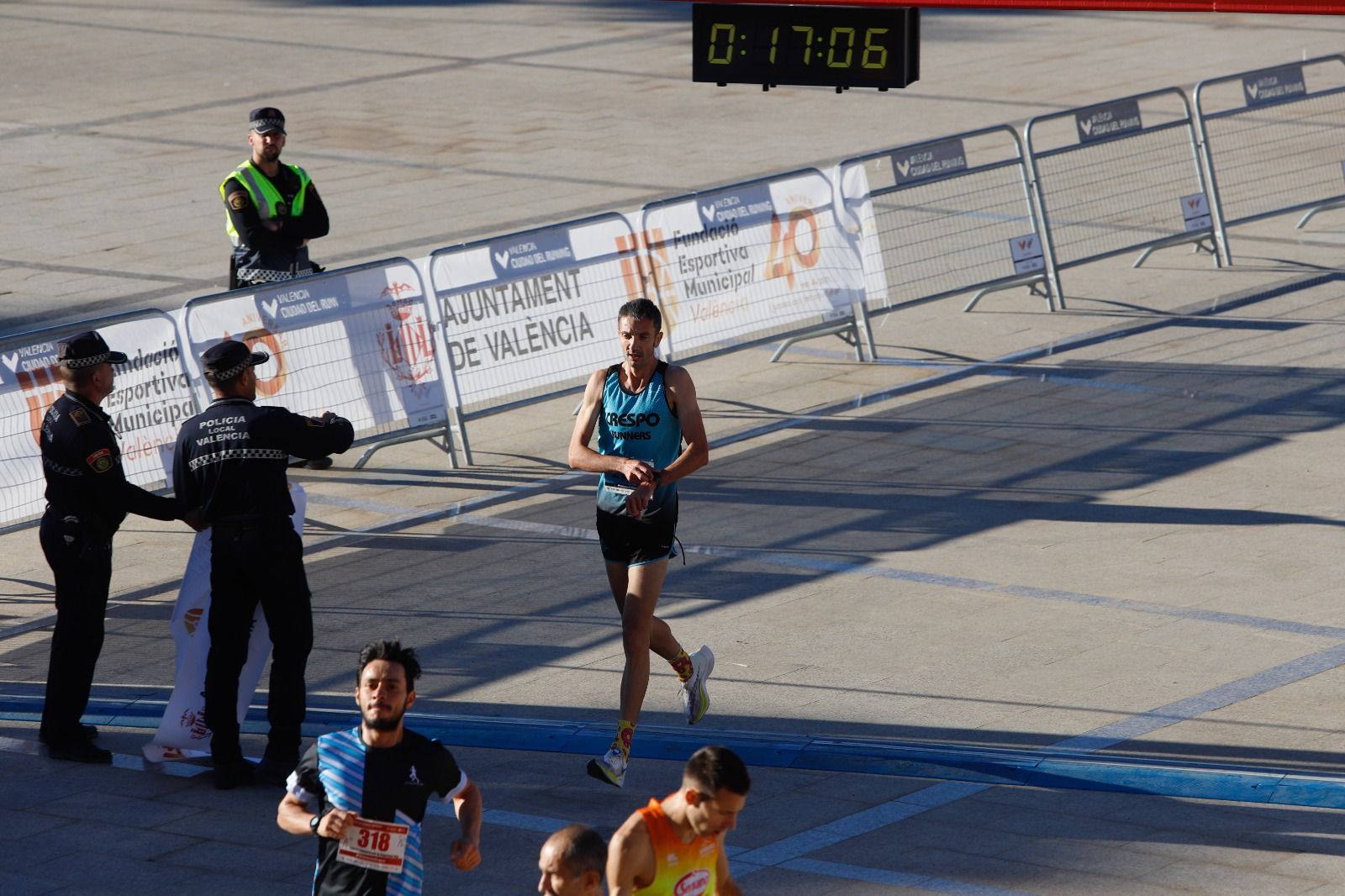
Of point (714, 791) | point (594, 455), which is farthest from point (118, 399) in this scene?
point (714, 791)

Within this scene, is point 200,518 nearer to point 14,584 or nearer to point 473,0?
point 14,584

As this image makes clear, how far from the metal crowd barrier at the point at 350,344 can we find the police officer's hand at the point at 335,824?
6990mm

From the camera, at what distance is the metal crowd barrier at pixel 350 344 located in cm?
1243

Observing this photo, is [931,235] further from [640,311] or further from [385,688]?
[385,688]

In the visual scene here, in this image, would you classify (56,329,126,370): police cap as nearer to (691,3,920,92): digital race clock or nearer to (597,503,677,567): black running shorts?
(597,503,677,567): black running shorts

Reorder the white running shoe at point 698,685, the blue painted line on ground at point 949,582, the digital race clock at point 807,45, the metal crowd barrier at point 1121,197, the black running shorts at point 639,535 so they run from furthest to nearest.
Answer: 1. the metal crowd barrier at point 1121,197
2. the digital race clock at point 807,45
3. the blue painted line on ground at point 949,582
4. the white running shoe at point 698,685
5. the black running shorts at point 639,535

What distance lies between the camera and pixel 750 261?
15.1 m

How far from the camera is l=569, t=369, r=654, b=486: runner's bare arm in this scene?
830 centimetres

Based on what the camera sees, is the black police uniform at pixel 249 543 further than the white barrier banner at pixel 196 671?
No

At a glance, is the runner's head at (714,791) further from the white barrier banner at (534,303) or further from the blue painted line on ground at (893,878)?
the white barrier banner at (534,303)

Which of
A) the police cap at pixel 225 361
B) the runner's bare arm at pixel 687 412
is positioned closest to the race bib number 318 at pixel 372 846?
the police cap at pixel 225 361

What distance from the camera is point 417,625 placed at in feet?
33.8

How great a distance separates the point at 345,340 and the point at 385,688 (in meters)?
7.57

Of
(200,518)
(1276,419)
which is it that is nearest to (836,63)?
(1276,419)
